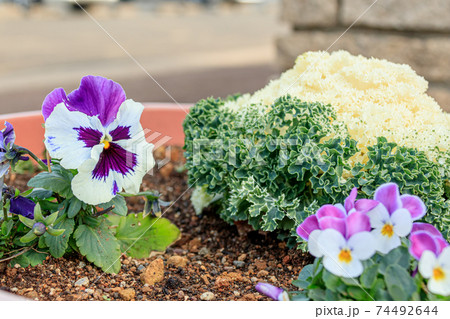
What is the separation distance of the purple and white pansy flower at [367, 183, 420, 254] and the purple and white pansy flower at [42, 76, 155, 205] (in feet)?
1.93

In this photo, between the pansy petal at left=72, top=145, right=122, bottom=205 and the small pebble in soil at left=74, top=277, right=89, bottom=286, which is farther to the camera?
the small pebble in soil at left=74, top=277, right=89, bottom=286

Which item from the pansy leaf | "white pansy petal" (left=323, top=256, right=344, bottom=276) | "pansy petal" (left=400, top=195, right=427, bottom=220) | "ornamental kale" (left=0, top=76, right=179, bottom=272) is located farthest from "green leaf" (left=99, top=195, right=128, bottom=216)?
"pansy petal" (left=400, top=195, right=427, bottom=220)

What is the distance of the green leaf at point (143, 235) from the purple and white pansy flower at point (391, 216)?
2.51 feet

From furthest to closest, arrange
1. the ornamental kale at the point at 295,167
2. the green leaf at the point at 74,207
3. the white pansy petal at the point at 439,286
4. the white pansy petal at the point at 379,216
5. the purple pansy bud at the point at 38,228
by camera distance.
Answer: the ornamental kale at the point at 295,167, the green leaf at the point at 74,207, the purple pansy bud at the point at 38,228, the white pansy petal at the point at 379,216, the white pansy petal at the point at 439,286

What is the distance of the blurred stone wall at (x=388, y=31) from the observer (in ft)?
10.8

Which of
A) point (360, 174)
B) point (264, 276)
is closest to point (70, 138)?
point (264, 276)

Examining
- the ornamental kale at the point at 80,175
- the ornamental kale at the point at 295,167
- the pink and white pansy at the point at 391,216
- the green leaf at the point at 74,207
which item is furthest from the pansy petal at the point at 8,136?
the pink and white pansy at the point at 391,216

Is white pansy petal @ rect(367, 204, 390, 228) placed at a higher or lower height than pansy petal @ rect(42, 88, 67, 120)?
higher

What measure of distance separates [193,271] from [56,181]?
50 centimetres

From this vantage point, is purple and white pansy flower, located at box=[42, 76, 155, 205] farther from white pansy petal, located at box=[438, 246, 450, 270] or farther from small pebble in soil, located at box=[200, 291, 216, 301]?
white pansy petal, located at box=[438, 246, 450, 270]

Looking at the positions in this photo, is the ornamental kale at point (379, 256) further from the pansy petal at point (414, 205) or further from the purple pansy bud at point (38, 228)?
the purple pansy bud at point (38, 228)

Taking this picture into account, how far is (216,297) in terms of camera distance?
4.81 feet

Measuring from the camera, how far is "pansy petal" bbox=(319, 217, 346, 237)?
110cm
